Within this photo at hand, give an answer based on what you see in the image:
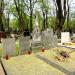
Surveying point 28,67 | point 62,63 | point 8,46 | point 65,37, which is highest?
point 65,37

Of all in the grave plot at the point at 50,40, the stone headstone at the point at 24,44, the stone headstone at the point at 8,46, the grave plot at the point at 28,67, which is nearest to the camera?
the grave plot at the point at 28,67

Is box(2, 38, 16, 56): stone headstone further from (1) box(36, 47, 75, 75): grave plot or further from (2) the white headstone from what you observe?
(2) the white headstone

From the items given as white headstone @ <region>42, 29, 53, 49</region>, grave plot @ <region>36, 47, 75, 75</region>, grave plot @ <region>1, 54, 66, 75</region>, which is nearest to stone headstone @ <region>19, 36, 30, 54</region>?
grave plot @ <region>1, 54, 66, 75</region>

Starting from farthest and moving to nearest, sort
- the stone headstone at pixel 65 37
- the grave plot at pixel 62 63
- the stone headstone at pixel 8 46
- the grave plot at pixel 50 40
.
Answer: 1. the stone headstone at pixel 65 37
2. the grave plot at pixel 50 40
3. the stone headstone at pixel 8 46
4. the grave plot at pixel 62 63

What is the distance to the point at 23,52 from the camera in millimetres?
11320

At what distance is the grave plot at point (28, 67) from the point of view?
695 cm

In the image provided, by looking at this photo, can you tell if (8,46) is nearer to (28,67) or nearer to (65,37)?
(28,67)

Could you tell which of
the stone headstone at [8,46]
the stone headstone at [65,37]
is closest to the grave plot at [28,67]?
the stone headstone at [8,46]

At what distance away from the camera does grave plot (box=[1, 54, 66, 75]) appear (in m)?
6.95

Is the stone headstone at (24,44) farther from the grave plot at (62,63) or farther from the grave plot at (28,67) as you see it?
the grave plot at (62,63)

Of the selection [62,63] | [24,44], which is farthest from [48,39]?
[62,63]

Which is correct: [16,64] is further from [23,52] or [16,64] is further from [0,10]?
[0,10]

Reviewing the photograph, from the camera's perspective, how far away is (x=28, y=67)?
7730 mm

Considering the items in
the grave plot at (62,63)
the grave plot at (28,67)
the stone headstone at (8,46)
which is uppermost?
the stone headstone at (8,46)
